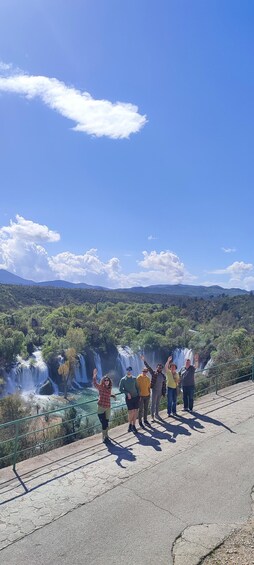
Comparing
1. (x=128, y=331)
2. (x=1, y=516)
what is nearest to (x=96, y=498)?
(x=1, y=516)

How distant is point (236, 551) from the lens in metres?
4.89

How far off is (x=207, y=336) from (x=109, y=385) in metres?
56.1

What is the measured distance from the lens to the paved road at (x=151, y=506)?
16.0ft

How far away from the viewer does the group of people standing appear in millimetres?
8445

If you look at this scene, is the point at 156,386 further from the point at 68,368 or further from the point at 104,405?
the point at 68,368

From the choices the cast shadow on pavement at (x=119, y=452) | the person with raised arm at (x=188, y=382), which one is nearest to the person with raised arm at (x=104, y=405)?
the cast shadow on pavement at (x=119, y=452)

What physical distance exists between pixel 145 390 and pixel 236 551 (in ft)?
14.9

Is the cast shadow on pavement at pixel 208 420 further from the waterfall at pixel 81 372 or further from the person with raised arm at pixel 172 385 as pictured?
the waterfall at pixel 81 372

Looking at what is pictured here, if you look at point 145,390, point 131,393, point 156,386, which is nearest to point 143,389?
point 145,390

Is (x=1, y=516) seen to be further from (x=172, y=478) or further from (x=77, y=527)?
(x=172, y=478)

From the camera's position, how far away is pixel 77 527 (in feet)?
17.6

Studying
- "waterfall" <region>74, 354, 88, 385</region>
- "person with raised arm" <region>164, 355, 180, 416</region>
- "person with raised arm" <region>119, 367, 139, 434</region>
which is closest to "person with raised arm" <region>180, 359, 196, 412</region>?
"person with raised arm" <region>164, 355, 180, 416</region>

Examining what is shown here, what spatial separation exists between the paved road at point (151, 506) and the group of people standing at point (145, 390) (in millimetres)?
615

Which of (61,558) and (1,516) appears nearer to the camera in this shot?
(61,558)
